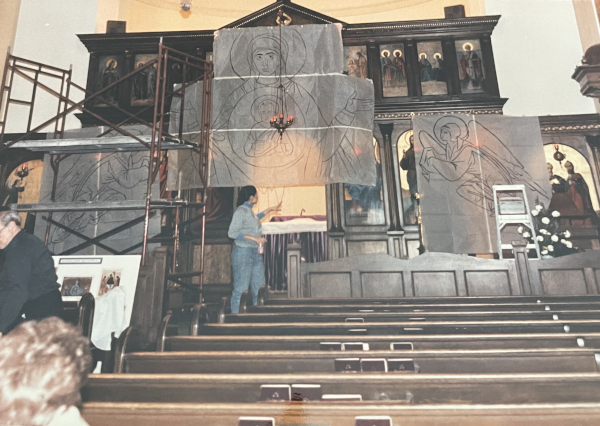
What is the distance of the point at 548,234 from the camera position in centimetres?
443

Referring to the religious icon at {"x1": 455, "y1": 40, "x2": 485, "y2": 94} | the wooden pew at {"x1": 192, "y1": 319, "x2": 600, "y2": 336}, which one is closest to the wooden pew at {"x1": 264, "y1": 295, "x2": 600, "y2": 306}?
the wooden pew at {"x1": 192, "y1": 319, "x2": 600, "y2": 336}

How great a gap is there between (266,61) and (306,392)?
14.3 feet

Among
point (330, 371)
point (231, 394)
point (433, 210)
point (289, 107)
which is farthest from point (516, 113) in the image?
point (231, 394)

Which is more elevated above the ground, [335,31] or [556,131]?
[335,31]

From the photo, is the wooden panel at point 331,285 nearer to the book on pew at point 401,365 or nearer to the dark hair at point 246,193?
the dark hair at point 246,193

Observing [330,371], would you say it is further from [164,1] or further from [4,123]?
[164,1]

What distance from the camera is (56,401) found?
1649mm

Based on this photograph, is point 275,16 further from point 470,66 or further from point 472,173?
point 472,173

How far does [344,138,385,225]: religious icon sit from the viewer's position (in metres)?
5.98

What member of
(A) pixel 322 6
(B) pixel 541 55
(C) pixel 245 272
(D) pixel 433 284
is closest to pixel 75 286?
(C) pixel 245 272

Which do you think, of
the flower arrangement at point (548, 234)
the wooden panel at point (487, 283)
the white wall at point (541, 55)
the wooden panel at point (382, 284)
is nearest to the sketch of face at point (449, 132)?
the white wall at point (541, 55)

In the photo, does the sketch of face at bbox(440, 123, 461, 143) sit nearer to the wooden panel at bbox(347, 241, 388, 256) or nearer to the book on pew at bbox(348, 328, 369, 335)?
the wooden panel at bbox(347, 241, 388, 256)

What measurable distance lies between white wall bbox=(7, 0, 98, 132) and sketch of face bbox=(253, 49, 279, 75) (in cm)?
208

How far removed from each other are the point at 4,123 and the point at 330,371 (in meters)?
3.64
